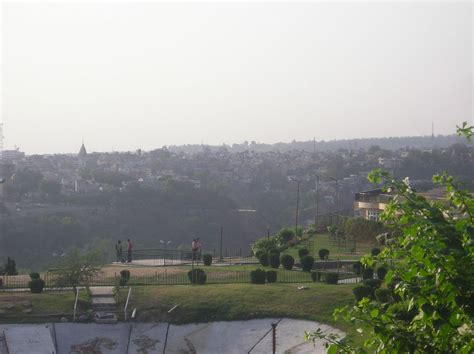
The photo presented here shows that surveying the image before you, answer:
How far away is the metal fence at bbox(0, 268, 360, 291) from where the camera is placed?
917 inches

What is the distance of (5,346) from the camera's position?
1812cm

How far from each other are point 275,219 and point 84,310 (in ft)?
178

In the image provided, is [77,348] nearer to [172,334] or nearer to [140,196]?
[172,334]

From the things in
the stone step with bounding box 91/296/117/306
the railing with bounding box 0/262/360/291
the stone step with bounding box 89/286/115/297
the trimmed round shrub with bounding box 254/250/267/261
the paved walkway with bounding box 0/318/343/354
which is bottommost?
the paved walkway with bounding box 0/318/343/354

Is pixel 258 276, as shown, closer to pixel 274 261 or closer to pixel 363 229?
pixel 274 261

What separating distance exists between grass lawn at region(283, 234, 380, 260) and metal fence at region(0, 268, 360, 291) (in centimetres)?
391

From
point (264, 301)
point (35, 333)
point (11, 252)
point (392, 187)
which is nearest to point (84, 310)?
point (35, 333)

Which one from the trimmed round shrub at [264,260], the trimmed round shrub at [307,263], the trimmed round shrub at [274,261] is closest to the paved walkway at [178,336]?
the trimmed round shrub at [307,263]

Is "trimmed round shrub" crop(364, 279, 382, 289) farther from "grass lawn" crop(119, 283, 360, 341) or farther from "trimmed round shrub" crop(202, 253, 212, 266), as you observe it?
"trimmed round shrub" crop(202, 253, 212, 266)

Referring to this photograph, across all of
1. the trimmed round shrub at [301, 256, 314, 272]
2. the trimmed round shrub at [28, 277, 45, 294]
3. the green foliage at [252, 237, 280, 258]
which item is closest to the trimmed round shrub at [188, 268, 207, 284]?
the trimmed round shrub at [301, 256, 314, 272]

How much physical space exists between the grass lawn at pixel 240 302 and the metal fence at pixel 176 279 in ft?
4.82

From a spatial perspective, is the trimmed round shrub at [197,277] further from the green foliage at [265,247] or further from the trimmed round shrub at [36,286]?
the green foliage at [265,247]

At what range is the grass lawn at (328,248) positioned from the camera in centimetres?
2907

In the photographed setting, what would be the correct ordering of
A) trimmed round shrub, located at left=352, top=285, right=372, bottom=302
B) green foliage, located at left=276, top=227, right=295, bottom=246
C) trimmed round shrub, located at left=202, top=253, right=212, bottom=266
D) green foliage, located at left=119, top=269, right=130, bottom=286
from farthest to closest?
1. green foliage, located at left=276, top=227, right=295, bottom=246
2. trimmed round shrub, located at left=202, top=253, right=212, bottom=266
3. green foliage, located at left=119, top=269, right=130, bottom=286
4. trimmed round shrub, located at left=352, top=285, right=372, bottom=302
